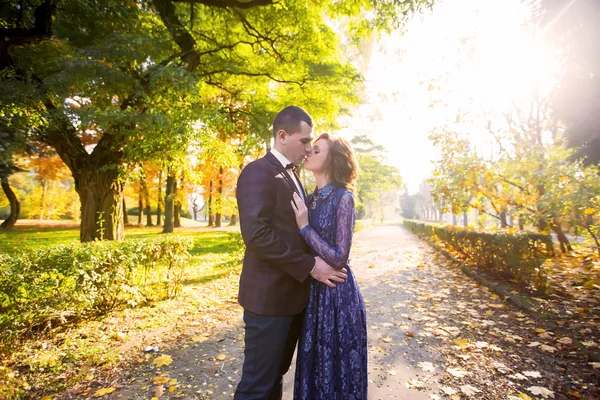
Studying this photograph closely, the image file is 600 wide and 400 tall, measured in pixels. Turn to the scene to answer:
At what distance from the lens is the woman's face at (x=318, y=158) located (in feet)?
7.88

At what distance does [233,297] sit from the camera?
→ 21.6 ft

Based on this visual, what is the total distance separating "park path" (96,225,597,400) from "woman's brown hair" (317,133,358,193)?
7.54ft

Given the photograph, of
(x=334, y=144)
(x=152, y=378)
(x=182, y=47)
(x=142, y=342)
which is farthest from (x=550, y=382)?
(x=182, y=47)

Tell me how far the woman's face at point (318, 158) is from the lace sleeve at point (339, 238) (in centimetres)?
36

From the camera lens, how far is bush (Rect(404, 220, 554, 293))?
6156 millimetres

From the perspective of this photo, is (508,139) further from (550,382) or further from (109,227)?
(109,227)

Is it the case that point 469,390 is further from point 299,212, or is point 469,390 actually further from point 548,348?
point 299,212

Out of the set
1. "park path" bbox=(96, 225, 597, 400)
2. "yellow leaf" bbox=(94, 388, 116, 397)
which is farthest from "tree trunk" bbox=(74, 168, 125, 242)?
"yellow leaf" bbox=(94, 388, 116, 397)

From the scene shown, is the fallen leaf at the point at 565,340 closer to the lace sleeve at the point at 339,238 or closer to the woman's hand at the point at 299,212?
the lace sleeve at the point at 339,238

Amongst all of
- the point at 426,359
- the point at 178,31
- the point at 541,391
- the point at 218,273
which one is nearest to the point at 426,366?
the point at 426,359

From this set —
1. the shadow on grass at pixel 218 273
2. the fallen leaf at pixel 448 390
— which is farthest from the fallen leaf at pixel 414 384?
the shadow on grass at pixel 218 273

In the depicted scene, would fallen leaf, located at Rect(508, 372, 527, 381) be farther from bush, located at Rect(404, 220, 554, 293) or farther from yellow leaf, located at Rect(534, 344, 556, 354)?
bush, located at Rect(404, 220, 554, 293)

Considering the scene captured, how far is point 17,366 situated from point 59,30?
24.0 ft

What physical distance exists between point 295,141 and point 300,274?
966 mm
